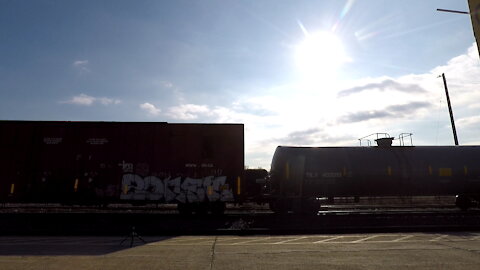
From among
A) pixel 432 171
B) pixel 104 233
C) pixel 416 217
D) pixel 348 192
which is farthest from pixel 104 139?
pixel 432 171

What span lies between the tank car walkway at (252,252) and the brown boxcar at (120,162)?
501 cm

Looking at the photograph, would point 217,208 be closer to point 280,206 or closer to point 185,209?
point 185,209

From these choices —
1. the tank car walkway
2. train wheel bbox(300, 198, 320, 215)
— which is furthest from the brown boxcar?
the tank car walkway

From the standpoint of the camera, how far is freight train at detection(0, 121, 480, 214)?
1422 centimetres

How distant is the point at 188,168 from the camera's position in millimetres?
14492

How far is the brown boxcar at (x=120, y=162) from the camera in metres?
14.2

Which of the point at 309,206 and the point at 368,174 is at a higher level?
the point at 368,174

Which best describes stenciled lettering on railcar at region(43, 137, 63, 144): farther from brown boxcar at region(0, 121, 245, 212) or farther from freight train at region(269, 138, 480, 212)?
freight train at region(269, 138, 480, 212)

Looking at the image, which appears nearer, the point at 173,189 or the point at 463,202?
the point at 173,189

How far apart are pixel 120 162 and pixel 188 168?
3360mm

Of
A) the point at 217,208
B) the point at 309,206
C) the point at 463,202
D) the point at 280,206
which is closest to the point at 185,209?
the point at 217,208

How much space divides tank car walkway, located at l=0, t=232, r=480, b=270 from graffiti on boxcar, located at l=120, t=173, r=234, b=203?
481 cm

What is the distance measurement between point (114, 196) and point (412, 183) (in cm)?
1494

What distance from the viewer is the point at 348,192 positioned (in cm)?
1501
